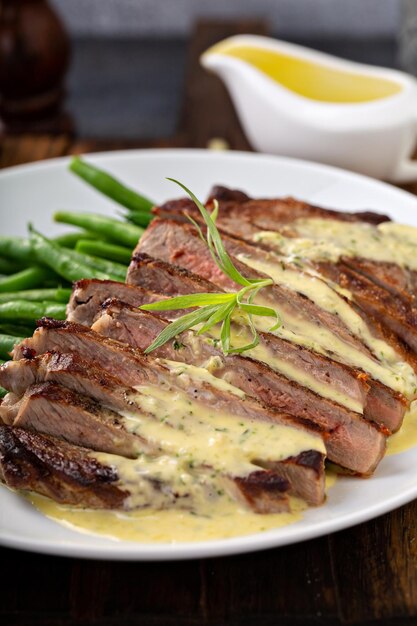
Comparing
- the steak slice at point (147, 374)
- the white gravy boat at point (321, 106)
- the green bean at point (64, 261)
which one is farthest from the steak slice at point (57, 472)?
the white gravy boat at point (321, 106)

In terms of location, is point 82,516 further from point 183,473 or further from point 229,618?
point 229,618

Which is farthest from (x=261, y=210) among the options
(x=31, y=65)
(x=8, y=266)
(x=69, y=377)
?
(x=31, y=65)

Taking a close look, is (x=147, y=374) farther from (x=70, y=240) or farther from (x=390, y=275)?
(x=70, y=240)

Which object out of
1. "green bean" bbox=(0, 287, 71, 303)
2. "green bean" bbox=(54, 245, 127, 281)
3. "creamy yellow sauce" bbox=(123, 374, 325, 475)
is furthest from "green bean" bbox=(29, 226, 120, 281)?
"creamy yellow sauce" bbox=(123, 374, 325, 475)

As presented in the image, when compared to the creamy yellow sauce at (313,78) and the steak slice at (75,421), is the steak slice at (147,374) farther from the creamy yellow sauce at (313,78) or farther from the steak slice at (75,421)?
the creamy yellow sauce at (313,78)

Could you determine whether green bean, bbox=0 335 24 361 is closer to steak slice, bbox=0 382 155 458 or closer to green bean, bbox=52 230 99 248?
steak slice, bbox=0 382 155 458

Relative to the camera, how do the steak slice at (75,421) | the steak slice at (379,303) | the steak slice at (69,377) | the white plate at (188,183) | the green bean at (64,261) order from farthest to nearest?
the white plate at (188,183)
the green bean at (64,261)
the steak slice at (379,303)
the steak slice at (69,377)
the steak slice at (75,421)
